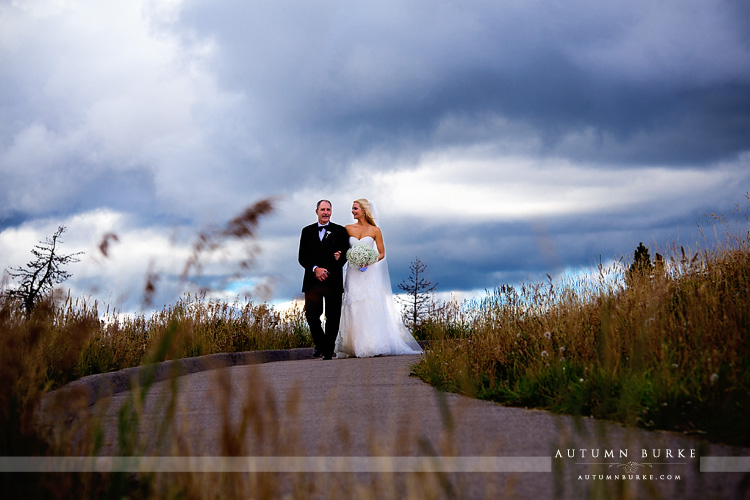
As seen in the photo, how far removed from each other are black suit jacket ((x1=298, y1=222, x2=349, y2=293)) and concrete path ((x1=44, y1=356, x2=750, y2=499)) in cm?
701

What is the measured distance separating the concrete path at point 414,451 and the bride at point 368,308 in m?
6.84

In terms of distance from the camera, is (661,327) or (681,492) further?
(661,327)

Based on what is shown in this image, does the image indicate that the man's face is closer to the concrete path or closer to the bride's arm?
the bride's arm

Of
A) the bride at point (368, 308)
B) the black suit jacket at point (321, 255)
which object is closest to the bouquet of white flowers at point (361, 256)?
the bride at point (368, 308)

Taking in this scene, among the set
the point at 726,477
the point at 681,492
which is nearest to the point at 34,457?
the point at 681,492

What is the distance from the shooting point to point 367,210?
13.0 metres

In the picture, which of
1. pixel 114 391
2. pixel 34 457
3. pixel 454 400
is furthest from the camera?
pixel 114 391

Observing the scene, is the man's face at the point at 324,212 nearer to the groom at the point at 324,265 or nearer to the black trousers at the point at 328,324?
the groom at the point at 324,265

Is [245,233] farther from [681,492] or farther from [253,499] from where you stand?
[681,492]

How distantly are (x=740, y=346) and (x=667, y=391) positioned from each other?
1043mm

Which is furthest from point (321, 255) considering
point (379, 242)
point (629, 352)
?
point (629, 352)

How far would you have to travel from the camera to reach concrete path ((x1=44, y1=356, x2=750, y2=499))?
286 cm

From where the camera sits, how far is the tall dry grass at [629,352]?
459cm

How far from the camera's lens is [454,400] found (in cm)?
575
